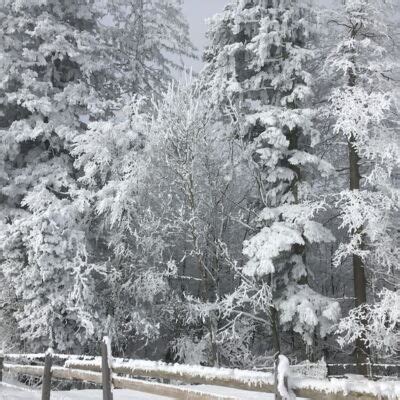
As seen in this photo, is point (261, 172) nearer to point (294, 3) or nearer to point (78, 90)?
point (294, 3)

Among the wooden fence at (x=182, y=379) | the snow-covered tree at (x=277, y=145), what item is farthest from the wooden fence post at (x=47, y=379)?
the snow-covered tree at (x=277, y=145)

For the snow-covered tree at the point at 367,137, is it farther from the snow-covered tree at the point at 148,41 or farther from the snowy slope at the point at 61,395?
the snow-covered tree at the point at 148,41

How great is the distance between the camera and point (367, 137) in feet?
44.1

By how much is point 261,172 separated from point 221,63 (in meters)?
4.13

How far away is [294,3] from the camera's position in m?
16.8

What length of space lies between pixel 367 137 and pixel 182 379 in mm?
9912

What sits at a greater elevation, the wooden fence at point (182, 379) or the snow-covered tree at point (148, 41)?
the snow-covered tree at point (148, 41)

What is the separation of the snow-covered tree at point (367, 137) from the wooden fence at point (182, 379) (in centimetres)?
763

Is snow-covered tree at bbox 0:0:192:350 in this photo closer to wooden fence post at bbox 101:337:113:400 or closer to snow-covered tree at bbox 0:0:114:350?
snow-covered tree at bbox 0:0:114:350

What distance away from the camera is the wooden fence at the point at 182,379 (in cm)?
360

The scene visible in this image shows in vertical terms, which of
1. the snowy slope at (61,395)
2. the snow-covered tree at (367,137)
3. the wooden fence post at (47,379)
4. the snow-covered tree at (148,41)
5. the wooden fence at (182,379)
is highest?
the snow-covered tree at (148,41)

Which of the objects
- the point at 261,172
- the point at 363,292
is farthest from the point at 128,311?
the point at 363,292

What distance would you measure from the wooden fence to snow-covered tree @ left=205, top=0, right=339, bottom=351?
7238 mm

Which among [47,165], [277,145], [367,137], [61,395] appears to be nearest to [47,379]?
[61,395]
